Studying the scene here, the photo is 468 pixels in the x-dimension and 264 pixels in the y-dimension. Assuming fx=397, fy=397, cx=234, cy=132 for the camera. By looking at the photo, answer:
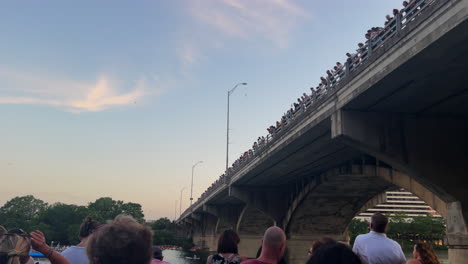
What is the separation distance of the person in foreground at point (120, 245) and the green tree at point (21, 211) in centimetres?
11234

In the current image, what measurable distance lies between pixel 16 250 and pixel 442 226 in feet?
328

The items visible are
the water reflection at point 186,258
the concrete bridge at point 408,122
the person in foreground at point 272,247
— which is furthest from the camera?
the water reflection at point 186,258

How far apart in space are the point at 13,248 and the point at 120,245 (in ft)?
5.82

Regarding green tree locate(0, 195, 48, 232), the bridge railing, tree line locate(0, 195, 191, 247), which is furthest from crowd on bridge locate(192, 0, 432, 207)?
green tree locate(0, 195, 48, 232)

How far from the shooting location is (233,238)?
501 cm

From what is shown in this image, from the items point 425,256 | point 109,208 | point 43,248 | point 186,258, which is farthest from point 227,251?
point 109,208

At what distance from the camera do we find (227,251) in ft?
16.2

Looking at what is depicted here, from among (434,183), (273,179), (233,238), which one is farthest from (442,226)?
(233,238)

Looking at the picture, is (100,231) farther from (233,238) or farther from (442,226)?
(442,226)

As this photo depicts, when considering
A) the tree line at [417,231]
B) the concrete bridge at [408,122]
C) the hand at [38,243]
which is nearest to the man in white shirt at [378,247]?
the hand at [38,243]

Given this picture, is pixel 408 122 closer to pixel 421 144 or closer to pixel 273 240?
pixel 421 144

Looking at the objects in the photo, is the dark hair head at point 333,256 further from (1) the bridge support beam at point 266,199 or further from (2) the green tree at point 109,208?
(2) the green tree at point 109,208

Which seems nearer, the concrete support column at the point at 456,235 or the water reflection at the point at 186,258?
the concrete support column at the point at 456,235

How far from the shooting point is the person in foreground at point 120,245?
2293 millimetres
